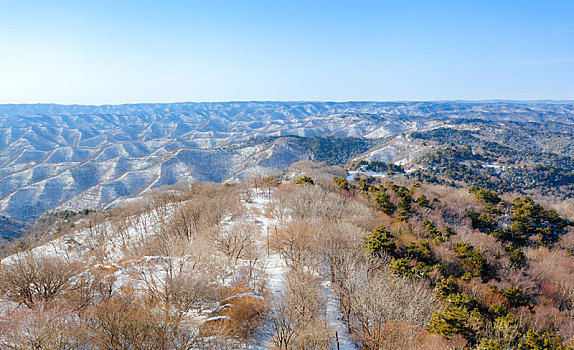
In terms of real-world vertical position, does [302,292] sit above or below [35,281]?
below

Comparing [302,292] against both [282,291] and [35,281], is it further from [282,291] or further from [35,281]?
[35,281]

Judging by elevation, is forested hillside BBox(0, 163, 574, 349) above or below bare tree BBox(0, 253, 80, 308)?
below

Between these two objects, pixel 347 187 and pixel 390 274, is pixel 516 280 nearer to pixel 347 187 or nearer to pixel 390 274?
pixel 390 274

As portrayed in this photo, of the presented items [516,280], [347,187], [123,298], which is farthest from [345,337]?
[347,187]

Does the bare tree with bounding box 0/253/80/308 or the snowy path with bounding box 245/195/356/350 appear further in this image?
the snowy path with bounding box 245/195/356/350

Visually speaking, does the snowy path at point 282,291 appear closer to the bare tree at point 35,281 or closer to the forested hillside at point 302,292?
the forested hillside at point 302,292

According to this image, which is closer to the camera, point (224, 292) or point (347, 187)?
point (224, 292)

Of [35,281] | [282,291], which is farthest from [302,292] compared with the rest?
[35,281]

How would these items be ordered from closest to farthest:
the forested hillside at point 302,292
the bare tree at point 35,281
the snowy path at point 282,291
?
1. the forested hillside at point 302,292
2. the bare tree at point 35,281
3. the snowy path at point 282,291

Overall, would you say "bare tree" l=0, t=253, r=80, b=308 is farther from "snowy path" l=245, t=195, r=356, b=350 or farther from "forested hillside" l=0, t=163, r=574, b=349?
"snowy path" l=245, t=195, r=356, b=350

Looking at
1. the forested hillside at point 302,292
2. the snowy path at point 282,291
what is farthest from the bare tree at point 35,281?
the snowy path at point 282,291

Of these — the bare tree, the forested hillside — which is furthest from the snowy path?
the bare tree
